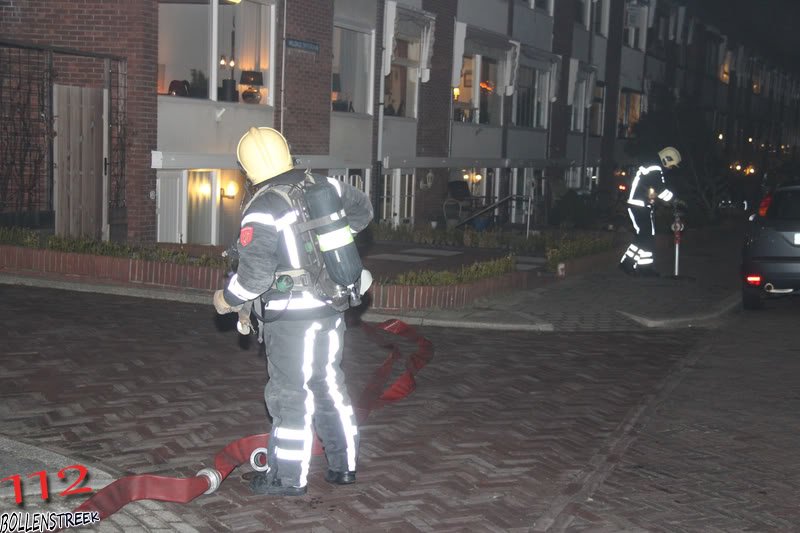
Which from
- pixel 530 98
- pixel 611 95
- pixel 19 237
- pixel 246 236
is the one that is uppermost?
pixel 611 95

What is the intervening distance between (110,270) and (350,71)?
10695 mm

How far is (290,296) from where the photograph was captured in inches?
217

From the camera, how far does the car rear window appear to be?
13.0 meters

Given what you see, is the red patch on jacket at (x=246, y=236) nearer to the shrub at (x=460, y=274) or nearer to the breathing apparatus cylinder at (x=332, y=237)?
the breathing apparatus cylinder at (x=332, y=237)

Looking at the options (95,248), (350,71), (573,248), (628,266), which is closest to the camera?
(95,248)

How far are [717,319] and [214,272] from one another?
20.5ft

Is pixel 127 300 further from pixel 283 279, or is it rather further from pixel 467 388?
pixel 283 279

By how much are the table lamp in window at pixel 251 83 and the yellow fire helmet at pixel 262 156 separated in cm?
1330

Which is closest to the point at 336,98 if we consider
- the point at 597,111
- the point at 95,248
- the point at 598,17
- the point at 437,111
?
the point at 437,111

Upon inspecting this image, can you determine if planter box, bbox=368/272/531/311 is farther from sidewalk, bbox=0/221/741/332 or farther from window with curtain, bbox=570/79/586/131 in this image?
window with curtain, bbox=570/79/586/131

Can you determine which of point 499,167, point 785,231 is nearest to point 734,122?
point 499,167

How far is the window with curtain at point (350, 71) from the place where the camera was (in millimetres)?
21438

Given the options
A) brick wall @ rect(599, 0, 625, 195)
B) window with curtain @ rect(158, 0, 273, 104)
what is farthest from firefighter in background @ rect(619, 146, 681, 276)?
brick wall @ rect(599, 0, 625, 195)

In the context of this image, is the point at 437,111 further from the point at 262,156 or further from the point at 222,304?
the point at 222,304
